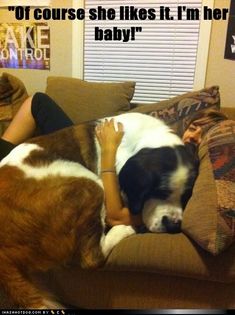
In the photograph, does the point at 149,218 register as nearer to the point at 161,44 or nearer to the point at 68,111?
the point at 68,111

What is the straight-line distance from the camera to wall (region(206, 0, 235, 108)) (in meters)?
2.10

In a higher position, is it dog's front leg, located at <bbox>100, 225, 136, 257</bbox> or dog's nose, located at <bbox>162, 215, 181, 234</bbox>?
dog's nose, located at <bbox>162, 215, 181, 234</bbox>

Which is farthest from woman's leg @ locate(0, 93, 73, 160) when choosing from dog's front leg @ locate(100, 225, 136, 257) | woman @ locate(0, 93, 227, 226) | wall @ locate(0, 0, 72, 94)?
dog's front leg @ locate(100, 225, 136, 257)

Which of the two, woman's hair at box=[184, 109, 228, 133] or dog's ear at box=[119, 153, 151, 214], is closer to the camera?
dog's ear at box=[119, 153, 151, 214]

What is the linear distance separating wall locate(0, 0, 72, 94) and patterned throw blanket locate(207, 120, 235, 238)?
152 cm

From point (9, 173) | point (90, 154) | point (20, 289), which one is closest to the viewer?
point (20, 289)

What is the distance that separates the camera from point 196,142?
1.40m

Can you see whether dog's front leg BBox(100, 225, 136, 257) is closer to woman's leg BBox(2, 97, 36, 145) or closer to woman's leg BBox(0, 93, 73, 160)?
woman's leg BBox(0, 93, 73, 160)

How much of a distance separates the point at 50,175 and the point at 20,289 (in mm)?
390

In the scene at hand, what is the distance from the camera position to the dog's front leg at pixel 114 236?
1137 mm

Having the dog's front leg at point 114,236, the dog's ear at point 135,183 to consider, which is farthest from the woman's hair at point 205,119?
the dog's front leg at point 114,236

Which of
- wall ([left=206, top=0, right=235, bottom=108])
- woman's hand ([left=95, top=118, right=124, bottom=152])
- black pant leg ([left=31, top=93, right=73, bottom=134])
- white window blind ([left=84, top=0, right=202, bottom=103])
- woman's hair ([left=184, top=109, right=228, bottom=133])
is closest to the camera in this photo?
woman's hand ([left=95, top=118, right=124, bottom=152])

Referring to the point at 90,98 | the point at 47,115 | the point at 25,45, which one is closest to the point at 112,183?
the point at 47,115

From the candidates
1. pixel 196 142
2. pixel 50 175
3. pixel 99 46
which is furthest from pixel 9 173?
pixel 99 46
